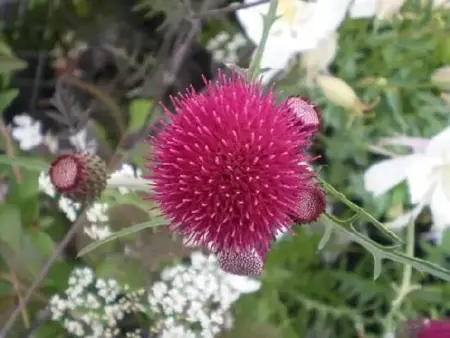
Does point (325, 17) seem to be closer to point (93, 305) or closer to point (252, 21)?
point (252, 21)

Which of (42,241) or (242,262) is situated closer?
(242,262)

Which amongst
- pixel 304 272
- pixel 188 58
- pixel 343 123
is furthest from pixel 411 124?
pixel 188 58

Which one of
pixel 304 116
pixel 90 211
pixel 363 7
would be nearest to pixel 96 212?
pixel 90 211

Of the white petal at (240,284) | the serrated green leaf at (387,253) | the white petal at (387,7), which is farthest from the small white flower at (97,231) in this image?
the white petal at (387,7)

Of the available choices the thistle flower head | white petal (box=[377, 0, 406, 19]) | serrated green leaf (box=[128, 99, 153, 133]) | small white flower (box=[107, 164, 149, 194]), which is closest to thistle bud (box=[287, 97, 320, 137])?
the thistle flower head

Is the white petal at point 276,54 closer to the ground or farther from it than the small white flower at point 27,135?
farther from it

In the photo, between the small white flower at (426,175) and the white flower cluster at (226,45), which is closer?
the small white flower at (426,175)

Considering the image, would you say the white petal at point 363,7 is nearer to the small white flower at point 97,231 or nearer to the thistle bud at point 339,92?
the thistle bud at point 339,92
